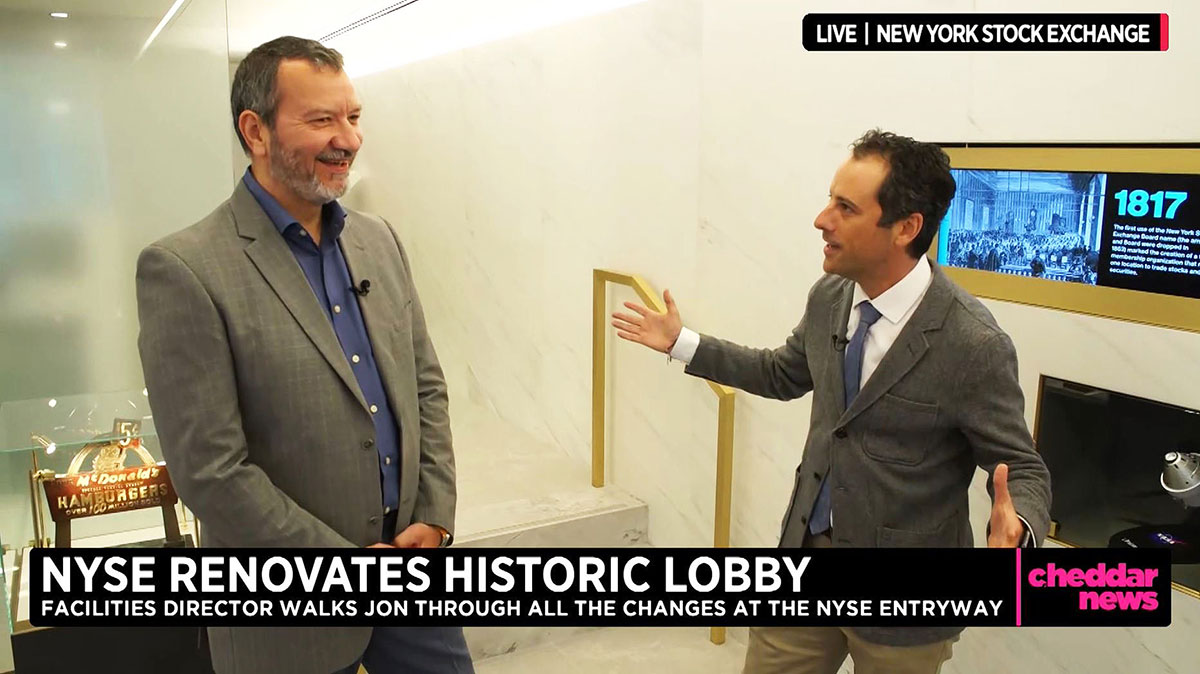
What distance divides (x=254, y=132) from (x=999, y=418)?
4.83 ft

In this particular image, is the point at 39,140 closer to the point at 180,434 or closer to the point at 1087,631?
the point at 180,434

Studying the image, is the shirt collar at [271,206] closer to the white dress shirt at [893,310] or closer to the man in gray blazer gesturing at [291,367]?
the man in gray blazer gesturing at [291,367]

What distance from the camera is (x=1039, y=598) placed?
1949 millimetres

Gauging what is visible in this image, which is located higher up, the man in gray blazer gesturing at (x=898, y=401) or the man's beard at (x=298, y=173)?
the man's beard at (x=298, y=173)

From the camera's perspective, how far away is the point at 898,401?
184 cm

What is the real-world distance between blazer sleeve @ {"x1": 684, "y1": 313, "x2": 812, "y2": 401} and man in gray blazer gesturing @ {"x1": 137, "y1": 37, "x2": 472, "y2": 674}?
2.38 feet

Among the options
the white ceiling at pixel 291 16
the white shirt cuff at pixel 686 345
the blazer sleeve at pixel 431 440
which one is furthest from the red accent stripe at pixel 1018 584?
the white ceiling at pixel 291 16

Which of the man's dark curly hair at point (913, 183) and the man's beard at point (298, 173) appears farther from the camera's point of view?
the man's dark curly hair at point (913, 183)

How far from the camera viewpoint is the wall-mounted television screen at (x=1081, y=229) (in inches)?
76.6

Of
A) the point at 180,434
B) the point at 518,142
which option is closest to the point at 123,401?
the point at 180,434

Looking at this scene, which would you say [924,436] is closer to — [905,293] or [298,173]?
[905,293]

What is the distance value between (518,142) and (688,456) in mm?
Answer: 1982

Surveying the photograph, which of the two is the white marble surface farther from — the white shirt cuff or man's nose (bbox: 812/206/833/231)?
the white shirt cuff

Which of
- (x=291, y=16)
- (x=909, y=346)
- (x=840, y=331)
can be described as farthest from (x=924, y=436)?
(x=291, y=16)
